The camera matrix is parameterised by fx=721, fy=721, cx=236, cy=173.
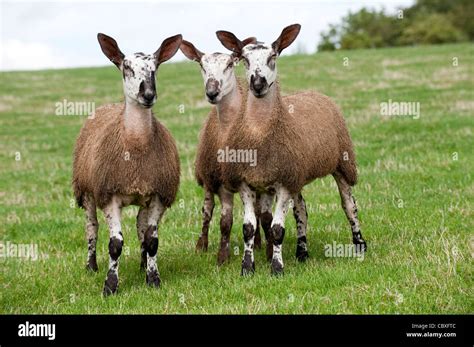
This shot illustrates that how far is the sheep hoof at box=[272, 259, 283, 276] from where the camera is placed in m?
8.86

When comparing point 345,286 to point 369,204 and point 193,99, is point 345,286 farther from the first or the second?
point 193,99

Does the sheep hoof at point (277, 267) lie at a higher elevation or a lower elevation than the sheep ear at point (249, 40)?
lower

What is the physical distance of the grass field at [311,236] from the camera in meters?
7.89

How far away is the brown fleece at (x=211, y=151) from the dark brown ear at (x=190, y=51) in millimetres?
760

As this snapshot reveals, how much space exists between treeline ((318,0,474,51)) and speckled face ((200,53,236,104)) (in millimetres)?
61057

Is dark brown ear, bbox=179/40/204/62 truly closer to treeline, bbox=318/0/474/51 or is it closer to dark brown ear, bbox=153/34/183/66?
dark brown ear, bbox=153/34/183/66

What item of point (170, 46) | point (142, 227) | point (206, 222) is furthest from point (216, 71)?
point (206, 222)

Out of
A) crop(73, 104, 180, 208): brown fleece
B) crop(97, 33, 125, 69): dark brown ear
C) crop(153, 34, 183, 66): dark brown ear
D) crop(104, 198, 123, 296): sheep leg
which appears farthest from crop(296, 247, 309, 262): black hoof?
crop(97, 33, 125, 69): dark brown ear

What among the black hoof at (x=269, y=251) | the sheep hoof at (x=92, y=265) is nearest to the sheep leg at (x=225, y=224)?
the black hoof at (x=269, y=251)

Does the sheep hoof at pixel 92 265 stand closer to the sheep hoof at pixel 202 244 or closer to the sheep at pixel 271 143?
the sheep hoof at pixel 202 244

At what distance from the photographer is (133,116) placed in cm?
882

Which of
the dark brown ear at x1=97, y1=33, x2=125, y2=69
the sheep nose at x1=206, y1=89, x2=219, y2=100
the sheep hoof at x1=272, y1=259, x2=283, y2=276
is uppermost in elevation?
the dark brown ear at x1=97, y1=33, x2=125, y2=69
